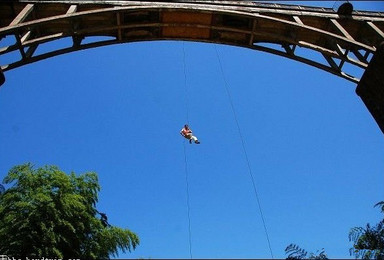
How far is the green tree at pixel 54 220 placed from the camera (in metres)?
13.0

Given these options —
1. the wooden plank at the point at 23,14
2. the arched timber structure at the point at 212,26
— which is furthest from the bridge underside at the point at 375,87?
the wooden plank at the point at 23,14

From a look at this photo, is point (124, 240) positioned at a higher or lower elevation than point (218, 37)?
lower

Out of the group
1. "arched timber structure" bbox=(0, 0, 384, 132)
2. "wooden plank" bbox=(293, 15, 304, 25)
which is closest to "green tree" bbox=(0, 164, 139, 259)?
"arched timber structure" bbox=(0, 0, 384, 132)

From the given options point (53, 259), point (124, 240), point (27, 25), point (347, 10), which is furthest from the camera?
point (124, 240)

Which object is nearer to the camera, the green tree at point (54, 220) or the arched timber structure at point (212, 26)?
the arched timber structure at point (212, 26)

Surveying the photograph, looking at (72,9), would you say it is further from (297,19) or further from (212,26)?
(297,19)

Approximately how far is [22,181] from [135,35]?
31.9 ft

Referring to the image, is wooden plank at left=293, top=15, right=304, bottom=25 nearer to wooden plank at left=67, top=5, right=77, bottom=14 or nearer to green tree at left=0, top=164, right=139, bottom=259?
wooden plank at left=67, top=5, right=77, bottom=14

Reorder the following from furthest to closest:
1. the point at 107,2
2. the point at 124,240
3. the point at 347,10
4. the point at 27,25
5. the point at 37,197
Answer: the point at 124,240
the point at 37,197
the point at 347,10
the point at 107,2
the point at 27,25

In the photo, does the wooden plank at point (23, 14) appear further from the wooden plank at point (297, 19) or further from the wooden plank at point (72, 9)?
the wooden plank at point (297, 19)

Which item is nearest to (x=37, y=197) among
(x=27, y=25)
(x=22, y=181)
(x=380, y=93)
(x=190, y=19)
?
(x=22, y=181)

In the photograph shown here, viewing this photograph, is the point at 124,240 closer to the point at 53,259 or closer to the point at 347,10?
the point at 53,259

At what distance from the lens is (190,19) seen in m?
10.7

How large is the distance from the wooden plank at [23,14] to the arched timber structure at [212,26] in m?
0.03
